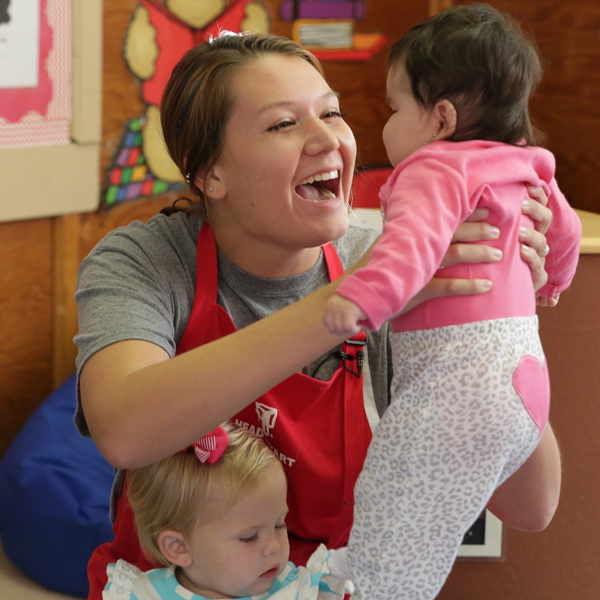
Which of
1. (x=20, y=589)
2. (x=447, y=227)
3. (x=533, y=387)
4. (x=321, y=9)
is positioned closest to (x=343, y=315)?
(x=447, y=227)

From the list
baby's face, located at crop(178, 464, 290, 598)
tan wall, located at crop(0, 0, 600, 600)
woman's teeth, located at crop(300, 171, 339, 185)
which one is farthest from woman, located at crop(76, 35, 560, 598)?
tan wall, located at crop(0, 0, 600, 600)

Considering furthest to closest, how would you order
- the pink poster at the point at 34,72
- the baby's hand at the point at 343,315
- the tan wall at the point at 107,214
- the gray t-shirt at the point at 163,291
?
the tan wall at the point at 107,214, the pink poster at the point at 34,72, the gray t-shirt at the point at 163,291, the baby's hand at the point at 343,315

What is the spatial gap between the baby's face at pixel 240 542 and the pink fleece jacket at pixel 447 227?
39 centimetres

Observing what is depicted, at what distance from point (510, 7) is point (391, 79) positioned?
1.84 m

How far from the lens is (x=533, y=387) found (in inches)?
39.1

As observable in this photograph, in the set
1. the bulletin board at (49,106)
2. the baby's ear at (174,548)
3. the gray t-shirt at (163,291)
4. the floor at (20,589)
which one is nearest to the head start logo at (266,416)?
the gray t-shirt at (163,291)

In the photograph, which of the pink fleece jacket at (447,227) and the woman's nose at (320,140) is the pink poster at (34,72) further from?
the pink fleece jacket at (447,227)

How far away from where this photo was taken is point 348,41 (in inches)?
116

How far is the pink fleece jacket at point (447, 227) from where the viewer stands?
0.83 meters

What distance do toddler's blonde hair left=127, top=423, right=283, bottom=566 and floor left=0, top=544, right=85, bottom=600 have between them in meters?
1.04

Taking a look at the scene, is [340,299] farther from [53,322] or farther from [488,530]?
[53,322]

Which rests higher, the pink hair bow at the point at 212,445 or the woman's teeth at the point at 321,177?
the woman's teeth at the point at 321,177

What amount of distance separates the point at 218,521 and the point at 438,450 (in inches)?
16.7

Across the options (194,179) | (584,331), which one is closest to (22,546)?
(194,179)
